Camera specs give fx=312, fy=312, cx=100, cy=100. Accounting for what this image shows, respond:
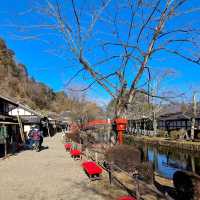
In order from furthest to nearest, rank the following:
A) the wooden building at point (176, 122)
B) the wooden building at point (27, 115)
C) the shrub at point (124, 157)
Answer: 1. the wooden building at point (176, 122)
2. the wooden building at point (27, 115)
3. the shrub at point (124, 157)

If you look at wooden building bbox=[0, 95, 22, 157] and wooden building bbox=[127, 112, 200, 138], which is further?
wooden building bbox=[127, 112, 200, 138]

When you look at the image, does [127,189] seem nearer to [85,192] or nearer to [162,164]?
[85,192]

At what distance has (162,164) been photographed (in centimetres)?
2508

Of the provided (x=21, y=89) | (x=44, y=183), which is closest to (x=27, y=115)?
(x=44, y=183)

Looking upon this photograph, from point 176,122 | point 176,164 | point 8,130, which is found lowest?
point 176,164

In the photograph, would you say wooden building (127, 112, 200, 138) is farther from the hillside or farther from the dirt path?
the dirt path

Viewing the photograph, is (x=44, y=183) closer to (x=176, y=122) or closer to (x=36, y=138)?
(x=36, y=138)

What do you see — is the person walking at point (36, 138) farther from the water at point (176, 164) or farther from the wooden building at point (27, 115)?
the wooden building at point (27, 115)

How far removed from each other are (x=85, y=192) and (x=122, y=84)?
356 centimetres

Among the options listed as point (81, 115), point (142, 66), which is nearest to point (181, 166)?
point (142, 66)

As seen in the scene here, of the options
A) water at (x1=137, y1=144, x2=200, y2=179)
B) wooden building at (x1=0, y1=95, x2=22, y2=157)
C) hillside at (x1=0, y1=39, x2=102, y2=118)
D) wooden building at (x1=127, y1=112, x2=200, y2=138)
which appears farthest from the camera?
hillside at (x1=0, y1=39, x2=102, y2=118)

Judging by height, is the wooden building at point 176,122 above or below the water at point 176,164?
above

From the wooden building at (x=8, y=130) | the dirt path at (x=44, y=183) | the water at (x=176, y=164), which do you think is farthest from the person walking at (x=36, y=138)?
the dirt path at (x=44, y=183)

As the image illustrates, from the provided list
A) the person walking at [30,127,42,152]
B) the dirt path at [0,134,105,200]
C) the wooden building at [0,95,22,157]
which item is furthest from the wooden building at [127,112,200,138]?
the dirt path at [0,134,105,200]
